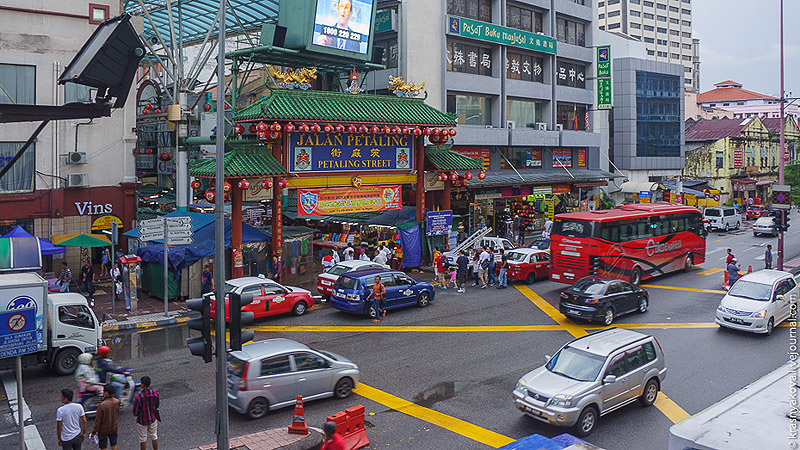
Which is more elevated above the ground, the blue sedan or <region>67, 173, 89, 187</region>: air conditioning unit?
<region>67, 173, 89, 187</region>: air conditioning unit

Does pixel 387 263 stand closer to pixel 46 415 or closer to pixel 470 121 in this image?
pixel 470 121

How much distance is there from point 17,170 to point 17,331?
18.2m

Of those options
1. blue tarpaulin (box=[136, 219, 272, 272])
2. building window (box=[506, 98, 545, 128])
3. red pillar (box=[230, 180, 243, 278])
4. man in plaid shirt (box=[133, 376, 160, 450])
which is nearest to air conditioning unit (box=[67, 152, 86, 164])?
blue tarpaulin (box=[136, 219, 272, 272])

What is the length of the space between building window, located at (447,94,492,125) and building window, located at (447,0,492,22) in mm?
5205

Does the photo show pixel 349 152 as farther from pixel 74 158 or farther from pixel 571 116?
pixel 571 116

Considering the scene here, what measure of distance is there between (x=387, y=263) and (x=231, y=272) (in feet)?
25.8

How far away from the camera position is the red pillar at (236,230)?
25.9 meters

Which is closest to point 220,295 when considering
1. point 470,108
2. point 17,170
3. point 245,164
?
point 245,164

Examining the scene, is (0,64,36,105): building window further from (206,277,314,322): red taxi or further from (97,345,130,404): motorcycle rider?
(97,345,130,404): motorcycle rider

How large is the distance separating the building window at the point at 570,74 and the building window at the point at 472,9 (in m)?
8.43

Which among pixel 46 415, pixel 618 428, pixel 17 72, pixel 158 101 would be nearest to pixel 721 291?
pixel 618 428

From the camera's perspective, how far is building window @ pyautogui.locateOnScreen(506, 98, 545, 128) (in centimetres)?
4509

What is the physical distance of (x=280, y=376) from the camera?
14.2 metres

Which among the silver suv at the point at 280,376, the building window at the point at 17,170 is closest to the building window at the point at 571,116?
the building window at the point at 17,170
